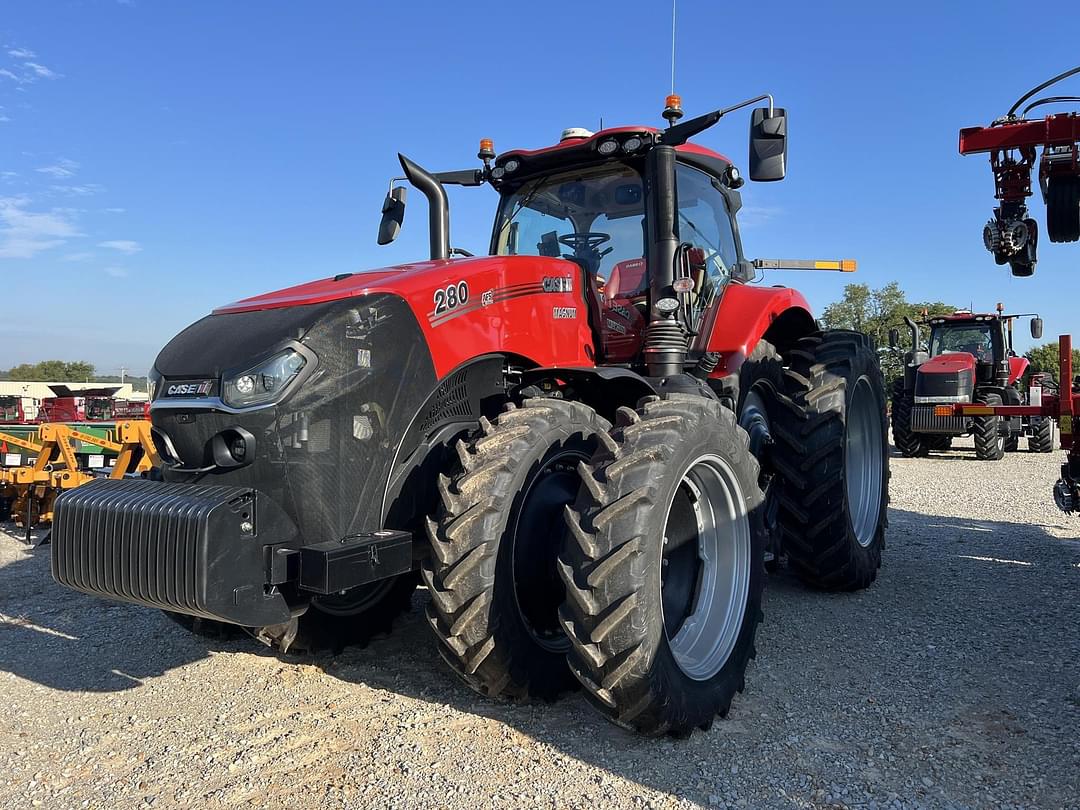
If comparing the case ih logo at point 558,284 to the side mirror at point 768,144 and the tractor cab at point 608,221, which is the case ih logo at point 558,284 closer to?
the tractor cab at point 608,221

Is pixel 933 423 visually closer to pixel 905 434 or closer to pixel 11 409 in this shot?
pixel 905 434

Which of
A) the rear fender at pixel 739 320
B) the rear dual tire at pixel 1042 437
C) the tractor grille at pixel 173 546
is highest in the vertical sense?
the rear fender at pixel 739 320

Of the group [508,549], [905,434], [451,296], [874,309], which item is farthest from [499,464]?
[874,309]

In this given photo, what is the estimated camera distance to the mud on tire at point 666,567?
2705mm

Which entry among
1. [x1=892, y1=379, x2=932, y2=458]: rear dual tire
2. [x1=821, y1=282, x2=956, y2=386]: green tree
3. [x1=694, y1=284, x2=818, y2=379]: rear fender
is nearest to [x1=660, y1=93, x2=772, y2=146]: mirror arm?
[x1=694, y1=284, x2=818, y2=379]: rear fender

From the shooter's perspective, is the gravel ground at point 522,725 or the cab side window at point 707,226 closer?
the gravel ground at point 522,725

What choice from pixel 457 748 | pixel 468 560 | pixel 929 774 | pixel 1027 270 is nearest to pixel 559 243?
pixel 468 560

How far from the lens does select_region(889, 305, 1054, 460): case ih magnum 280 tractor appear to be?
14594 mm

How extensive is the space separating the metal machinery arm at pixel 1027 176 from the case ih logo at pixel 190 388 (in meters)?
5.41

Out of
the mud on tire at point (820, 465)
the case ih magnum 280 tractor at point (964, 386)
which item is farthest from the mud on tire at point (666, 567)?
the case ih magnum 280 tractor at point (964, 386)

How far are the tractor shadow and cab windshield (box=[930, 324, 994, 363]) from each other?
11.7 m

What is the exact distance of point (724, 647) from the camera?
335 cm

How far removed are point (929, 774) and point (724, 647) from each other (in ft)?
2.86

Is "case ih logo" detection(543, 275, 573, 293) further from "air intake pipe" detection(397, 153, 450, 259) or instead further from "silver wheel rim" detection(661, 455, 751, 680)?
"silver wheel rim" detection(661, 455, 751, 680)
